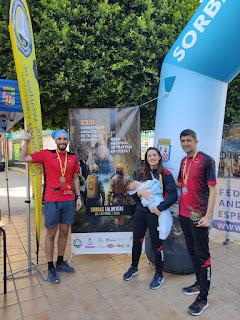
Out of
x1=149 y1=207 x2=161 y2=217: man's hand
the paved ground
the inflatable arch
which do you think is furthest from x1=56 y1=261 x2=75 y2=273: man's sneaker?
→ x1=149 y1=207 x2=161 y2=217: man's hand

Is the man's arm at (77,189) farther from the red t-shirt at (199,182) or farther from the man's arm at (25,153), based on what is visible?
the red t-shirt at (199,182)

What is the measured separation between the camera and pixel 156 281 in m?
3.27

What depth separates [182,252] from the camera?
3.48 metres

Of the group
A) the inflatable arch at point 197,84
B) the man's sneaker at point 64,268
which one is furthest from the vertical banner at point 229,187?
the man's sneaker at point 64,268

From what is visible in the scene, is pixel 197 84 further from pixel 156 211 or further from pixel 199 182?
pixel 156 211

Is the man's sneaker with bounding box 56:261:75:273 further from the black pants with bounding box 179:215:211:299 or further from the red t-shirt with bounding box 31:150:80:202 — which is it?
the black pants with bounding box 179:215:211:299

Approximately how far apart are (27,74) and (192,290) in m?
2.92

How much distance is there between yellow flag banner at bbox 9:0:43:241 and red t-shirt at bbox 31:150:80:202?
0.36 feet

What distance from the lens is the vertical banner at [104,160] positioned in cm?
376

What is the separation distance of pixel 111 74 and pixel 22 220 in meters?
3.90

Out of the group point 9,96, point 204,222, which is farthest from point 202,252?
point 9,96

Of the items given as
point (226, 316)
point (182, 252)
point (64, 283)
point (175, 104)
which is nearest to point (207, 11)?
point (175, 104)

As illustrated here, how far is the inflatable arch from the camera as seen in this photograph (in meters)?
3.04

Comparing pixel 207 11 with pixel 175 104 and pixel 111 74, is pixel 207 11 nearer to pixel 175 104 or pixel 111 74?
pixel 175 104
